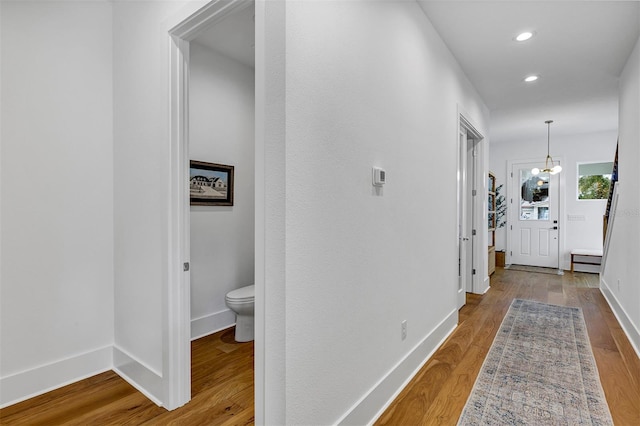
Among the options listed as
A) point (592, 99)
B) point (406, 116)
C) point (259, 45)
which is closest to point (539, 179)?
point (592, 99)

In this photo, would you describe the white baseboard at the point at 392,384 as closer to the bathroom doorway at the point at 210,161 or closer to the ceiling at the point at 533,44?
the bathroom doorway at the point at 210,161

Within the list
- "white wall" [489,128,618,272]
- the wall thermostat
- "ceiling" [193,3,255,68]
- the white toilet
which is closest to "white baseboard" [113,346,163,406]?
the white toilet

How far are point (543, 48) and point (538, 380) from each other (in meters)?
2.84

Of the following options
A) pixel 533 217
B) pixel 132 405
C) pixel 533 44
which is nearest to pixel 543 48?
pixel 533 44

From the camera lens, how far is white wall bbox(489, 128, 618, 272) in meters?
6.18

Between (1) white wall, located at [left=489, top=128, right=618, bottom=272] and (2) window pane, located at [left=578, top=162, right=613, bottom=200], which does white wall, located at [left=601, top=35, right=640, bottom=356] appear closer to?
(1) white wall, located at [left=489, top=128, right=618, bottom=272]

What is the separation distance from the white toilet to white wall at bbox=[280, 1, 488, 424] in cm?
125

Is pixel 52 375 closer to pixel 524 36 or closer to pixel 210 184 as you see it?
pixel 210 184

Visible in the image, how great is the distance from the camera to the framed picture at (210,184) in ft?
9.52

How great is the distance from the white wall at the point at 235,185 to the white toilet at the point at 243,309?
1.24 feet

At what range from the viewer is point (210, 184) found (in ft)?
9.99

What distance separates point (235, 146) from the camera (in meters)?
3.27

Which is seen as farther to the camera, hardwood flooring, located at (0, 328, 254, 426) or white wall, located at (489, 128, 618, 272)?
white wall, located at (489, 128, 618, 272)

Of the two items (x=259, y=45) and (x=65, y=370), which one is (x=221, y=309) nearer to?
(x=65, y=370)
